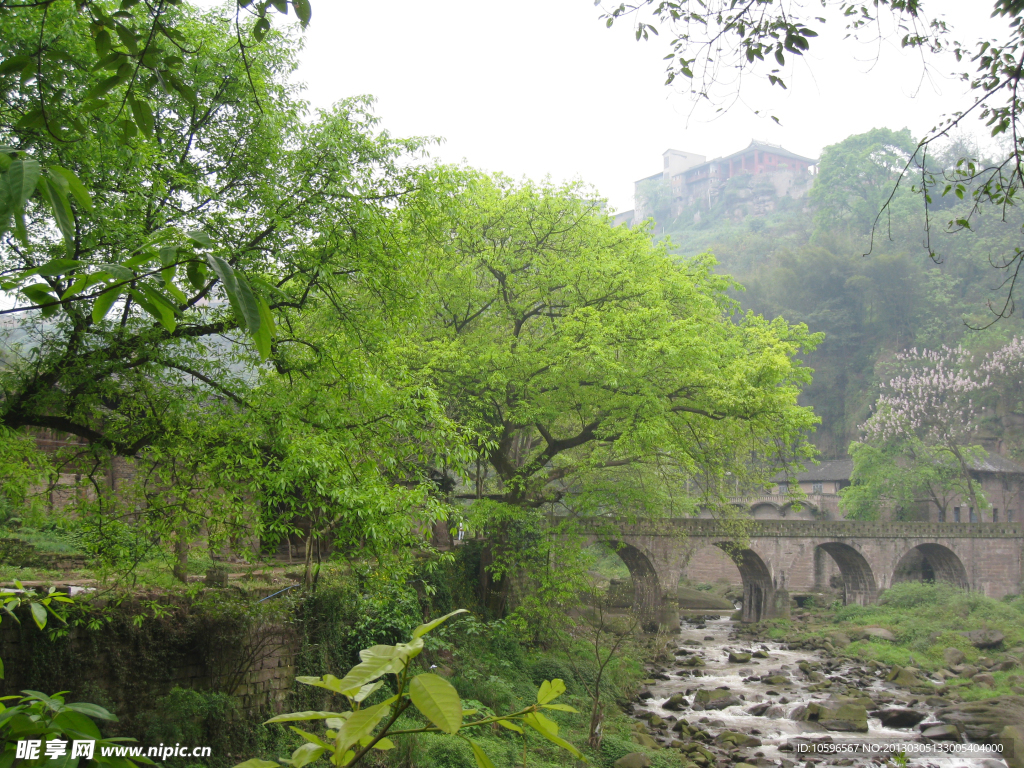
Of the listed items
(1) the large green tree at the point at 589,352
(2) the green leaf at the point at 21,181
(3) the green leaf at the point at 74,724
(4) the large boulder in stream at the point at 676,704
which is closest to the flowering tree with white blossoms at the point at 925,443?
(4) the large boulder in stream at the point at 676,704

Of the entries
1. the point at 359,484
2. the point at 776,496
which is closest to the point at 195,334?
the point at 359,484

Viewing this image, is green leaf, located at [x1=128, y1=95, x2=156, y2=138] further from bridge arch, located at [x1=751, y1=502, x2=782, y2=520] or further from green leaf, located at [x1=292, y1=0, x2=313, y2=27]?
bridge arch, located at [x1=751, y1=502, x2=782, y2=520]

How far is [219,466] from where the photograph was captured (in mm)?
6719

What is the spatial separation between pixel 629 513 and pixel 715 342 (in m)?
4.41

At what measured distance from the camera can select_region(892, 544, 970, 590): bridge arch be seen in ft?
117

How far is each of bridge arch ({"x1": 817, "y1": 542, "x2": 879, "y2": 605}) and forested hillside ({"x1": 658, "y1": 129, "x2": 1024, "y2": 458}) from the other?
14776 mm

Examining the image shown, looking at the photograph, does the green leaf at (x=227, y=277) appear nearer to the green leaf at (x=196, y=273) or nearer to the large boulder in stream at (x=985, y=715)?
the green leaf at (x=196, y=273)

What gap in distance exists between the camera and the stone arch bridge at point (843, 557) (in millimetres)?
29062

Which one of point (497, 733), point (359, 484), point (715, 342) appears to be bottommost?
point (497, 733)

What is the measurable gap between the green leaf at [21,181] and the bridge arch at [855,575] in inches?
1473

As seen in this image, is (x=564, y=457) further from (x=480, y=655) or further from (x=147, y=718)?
(x=147, y=718)

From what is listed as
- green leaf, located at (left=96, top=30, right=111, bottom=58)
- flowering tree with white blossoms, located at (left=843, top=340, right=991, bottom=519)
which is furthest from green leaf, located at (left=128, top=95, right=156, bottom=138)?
flowering tree with white blossoms, located at (left=843, top=340, right=991, bottom=519)

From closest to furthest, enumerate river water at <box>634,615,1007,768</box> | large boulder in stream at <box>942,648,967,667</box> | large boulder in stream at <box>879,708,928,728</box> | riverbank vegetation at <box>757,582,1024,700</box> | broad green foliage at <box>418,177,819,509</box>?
broad green foliage at <box>418,177,819,509</box>
river water at <box>634,615,1007,768</box>
large boulder in stream at <box>879,708,928,728</box>
riverbank vegetation at <box>757,582,1024,700</box>
large boulder in stream at <box>942,648,967,667</box>

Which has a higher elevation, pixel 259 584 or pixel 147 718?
pixel 259 584
